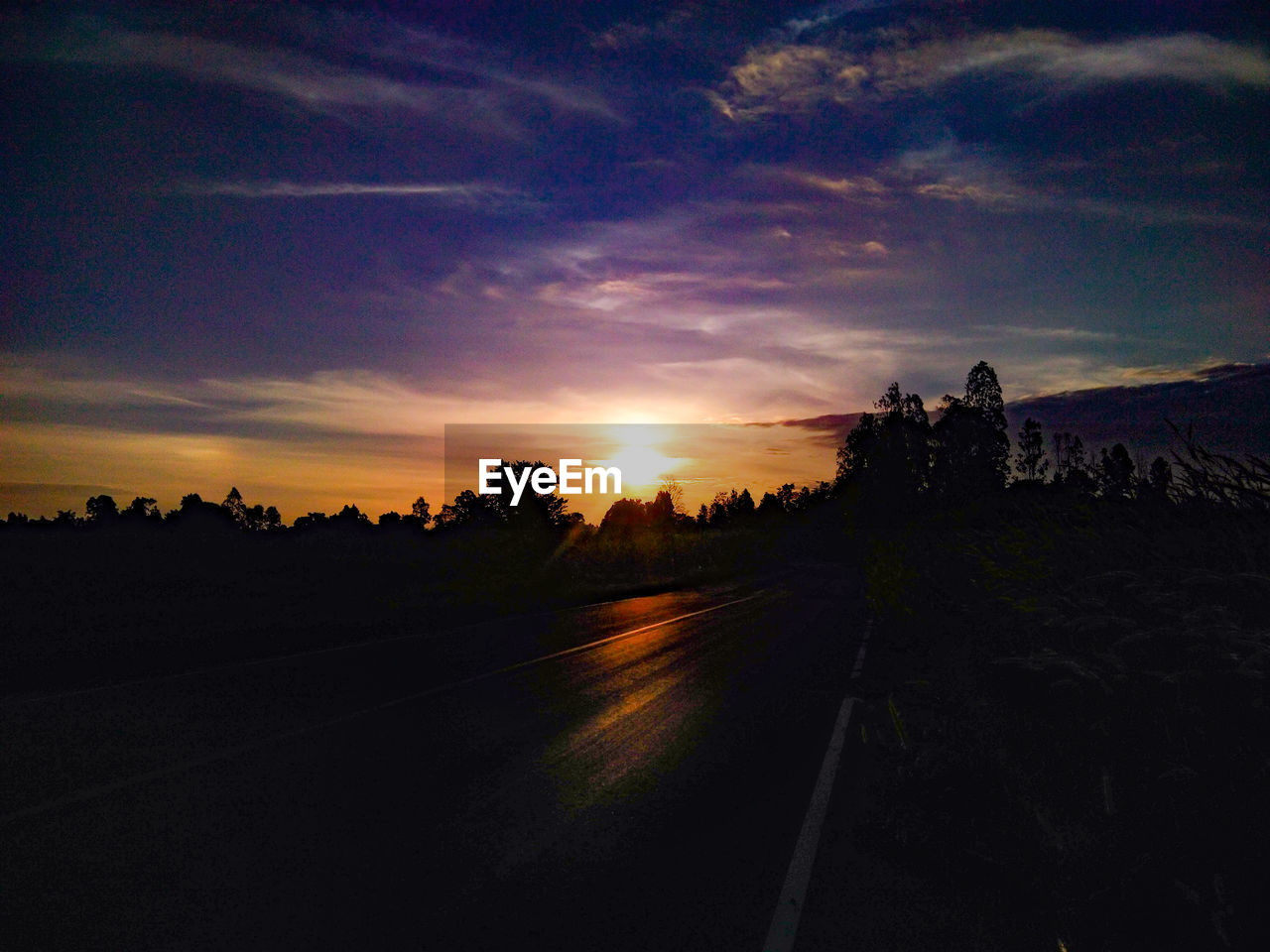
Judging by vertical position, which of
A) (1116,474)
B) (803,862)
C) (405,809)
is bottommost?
(803,862)

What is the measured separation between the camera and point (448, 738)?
8328 millimetres

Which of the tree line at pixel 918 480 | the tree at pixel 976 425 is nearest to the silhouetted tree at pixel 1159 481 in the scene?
the tree line at pixel 918 480

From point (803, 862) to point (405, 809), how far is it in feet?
9.27

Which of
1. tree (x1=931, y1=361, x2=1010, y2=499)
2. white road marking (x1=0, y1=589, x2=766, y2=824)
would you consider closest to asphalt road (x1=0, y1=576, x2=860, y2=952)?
white road marking (x1=0, y1=589, x2=766, y2=824)

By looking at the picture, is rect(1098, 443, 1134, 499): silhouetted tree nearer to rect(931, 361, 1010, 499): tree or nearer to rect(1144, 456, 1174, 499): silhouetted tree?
rect(1144, 456, 1174, 499): silhouetted tree

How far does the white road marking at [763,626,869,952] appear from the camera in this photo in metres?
4.31

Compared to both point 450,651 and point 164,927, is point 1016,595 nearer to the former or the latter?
point 164,927

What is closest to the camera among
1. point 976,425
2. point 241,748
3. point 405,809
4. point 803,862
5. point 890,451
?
point 803,862

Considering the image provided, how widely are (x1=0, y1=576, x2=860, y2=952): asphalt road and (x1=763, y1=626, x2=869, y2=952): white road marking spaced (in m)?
0.08

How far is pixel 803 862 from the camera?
5.34 meters

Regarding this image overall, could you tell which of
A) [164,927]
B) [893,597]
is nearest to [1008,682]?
[164,927]

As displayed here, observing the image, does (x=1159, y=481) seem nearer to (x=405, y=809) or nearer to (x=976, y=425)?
(x=405, y=809)

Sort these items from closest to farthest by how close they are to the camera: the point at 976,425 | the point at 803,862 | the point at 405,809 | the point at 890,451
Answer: the point at 803,862 < the point at 405,809 < the point at 890,451 < the point at 976,425

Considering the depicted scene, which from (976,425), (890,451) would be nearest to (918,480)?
(890,451)
